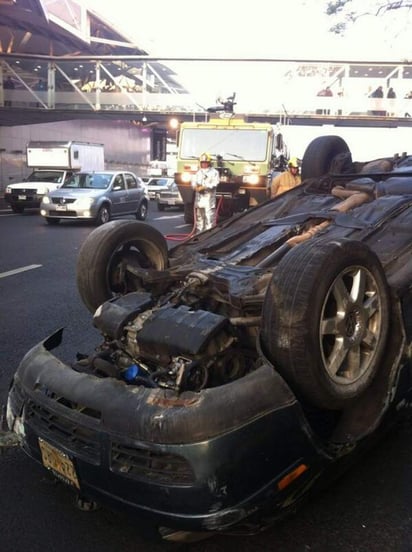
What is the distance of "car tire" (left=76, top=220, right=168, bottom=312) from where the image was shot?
353cm

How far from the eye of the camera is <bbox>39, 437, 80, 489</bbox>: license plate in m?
2.27

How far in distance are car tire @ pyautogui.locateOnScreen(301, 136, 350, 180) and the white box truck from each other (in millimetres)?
14471

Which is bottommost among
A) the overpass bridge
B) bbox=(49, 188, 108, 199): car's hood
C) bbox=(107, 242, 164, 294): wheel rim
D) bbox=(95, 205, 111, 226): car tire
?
bbox=(95, 205, 111, 226): car tire

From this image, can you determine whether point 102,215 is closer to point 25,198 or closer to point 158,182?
point 25,198

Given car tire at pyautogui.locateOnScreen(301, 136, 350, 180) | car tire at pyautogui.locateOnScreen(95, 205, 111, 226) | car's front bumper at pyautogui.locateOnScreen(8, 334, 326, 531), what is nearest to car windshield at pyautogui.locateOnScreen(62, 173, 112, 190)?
car tire at pyautogui.locateOnScreen(95, 205, 111, 226)

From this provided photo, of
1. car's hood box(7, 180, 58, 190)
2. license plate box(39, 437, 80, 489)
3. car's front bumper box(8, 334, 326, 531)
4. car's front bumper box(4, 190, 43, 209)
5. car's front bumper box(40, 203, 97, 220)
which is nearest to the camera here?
car's front bumper box(8, 334, 326, 531)

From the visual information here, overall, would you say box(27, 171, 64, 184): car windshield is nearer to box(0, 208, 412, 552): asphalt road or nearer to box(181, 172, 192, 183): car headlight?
box(181, 172, 192, 183): car headlight

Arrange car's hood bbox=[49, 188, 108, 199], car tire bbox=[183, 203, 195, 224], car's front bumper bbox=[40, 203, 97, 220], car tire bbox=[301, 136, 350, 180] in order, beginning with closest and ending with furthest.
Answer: car tire bbox=[301, 136, 350, 180]
car tire bbox=[183, 203, 195, 224]
car's front bumper bbox=[40, 203, 97, 220]
car's hood bbox=[49, 188, 108, 199]

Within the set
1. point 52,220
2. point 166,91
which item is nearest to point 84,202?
point 52,220

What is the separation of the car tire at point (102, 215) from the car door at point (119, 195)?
0.28 m

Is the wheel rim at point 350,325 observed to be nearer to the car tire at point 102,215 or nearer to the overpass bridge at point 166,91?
the car tire at point 102,215

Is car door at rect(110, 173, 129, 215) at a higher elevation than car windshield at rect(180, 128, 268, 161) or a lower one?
lower

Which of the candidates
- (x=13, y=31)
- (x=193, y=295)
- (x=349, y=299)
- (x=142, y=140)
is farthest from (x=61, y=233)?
(x=142, y=140)

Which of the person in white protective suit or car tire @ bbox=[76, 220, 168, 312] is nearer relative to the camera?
car tire @ bbox=[76, 220, 168, 312]
